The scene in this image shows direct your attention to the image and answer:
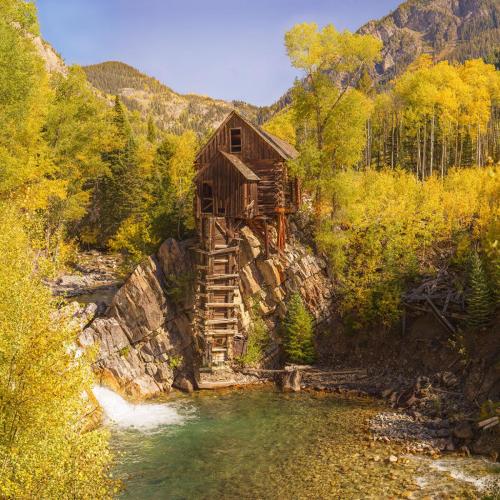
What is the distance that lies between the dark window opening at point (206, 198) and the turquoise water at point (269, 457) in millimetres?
12782

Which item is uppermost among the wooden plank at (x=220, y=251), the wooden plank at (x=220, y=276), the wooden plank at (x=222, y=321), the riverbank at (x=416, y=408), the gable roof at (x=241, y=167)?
the gable roof at (x=241, y=167)

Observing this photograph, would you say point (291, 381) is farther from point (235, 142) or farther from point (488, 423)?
point (235, 142)

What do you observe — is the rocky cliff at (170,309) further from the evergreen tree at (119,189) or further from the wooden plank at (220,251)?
the evergreen tree at (119,189)

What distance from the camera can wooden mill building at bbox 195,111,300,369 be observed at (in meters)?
30.2

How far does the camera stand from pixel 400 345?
2855 cm

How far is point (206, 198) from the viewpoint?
32.8m

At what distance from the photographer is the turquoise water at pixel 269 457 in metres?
17.3

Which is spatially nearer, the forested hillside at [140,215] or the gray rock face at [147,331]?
the forested hillside at [140,215]

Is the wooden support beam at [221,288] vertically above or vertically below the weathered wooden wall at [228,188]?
below

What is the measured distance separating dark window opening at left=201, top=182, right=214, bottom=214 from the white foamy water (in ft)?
42.5

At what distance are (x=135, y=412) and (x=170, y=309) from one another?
7194 mm

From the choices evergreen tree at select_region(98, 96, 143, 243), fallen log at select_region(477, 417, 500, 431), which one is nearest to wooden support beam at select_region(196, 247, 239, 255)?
fallen log at select_region(477, 417, 500, 431)

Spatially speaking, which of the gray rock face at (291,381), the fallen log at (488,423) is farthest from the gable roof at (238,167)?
the fallen log at (488,423)

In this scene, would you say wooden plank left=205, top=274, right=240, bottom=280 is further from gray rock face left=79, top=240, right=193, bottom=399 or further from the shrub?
the shrub
